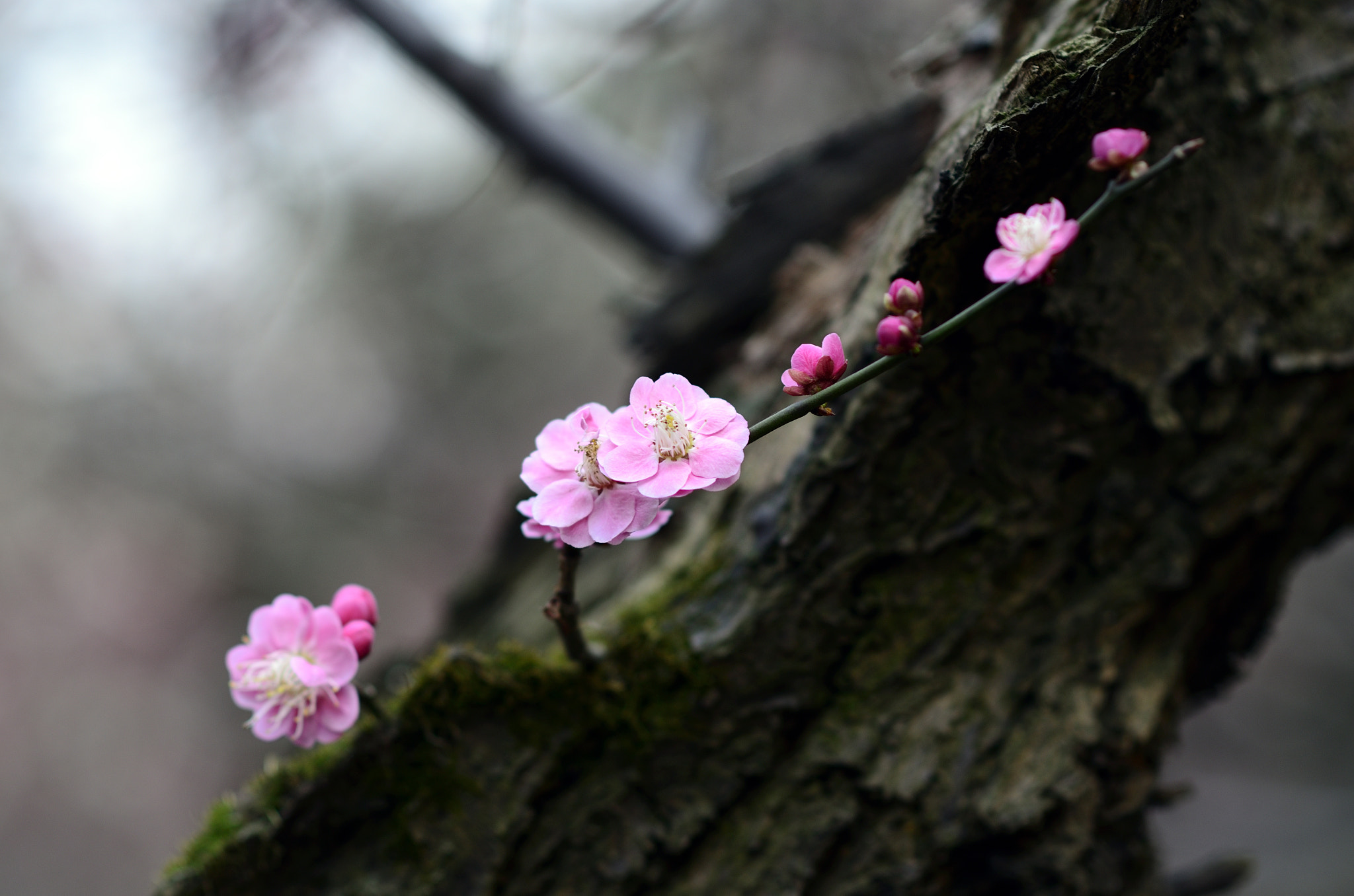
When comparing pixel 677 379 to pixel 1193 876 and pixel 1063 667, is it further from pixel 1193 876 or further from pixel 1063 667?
pixel 1193 876

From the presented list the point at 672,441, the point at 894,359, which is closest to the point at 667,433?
the point at 672,441

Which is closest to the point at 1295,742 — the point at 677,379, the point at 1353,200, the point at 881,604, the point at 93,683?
the point at 1353,200

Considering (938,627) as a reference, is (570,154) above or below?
above

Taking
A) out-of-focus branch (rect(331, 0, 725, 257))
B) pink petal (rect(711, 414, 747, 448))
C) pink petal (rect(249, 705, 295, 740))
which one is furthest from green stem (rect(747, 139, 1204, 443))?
out-of-focus branch (rect(331, 0, 725, 257))

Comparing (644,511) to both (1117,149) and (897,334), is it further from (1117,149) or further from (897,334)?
(1117,149)

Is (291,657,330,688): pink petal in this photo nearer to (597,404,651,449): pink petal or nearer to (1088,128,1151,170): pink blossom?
(597,404,651,449): pink petal

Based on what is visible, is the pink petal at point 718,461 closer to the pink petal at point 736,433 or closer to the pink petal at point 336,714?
the pink petal at point 736,433
